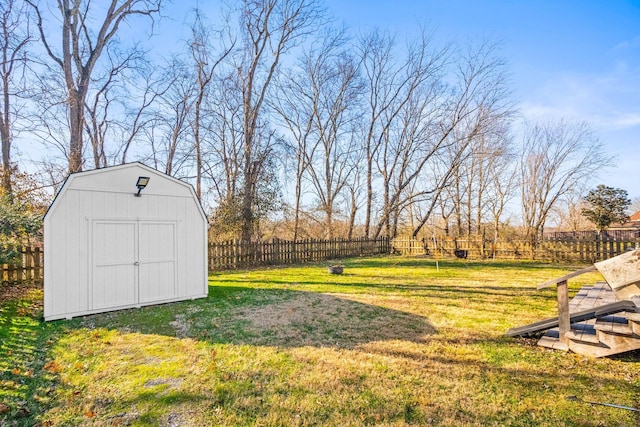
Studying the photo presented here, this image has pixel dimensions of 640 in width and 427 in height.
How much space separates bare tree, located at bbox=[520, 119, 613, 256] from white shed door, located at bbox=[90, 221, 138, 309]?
2319cm

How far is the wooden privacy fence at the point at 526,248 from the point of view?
12.3 m

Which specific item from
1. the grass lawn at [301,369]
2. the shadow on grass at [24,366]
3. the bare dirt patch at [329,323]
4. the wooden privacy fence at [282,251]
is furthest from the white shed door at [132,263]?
the wooden privacy fence at [282,251]

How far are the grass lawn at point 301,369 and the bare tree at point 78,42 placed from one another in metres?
7.79

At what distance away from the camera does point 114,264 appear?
5711mm

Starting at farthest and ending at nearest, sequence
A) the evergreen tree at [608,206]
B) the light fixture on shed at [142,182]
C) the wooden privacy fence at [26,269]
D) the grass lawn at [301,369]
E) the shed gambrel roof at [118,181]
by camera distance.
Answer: the evergreen tree at [608,206], the wooden privacy fence at [26,269], the light fixture on shed at [142,182], the shed gambrel roof at [118,181], the grass lawn at [301,369]

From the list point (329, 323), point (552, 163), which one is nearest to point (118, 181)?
point (329, 323)

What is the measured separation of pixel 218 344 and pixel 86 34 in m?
15.1

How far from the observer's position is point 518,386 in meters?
2.88

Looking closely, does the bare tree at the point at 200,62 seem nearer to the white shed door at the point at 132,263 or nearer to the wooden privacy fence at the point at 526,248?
the white shed door at the point at 132,263

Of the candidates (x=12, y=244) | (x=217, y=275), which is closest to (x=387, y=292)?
(x=217, y=275)

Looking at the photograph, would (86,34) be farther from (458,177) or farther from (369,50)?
(458,177)

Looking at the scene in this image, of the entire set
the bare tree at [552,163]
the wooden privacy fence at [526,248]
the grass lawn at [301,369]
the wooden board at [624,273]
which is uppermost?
the bare tree at [552,163]

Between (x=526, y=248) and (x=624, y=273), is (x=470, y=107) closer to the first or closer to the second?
(x=526, y=248)

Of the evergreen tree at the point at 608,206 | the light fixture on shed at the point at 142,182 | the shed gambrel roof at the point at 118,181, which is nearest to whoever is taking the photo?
the shed gambrel roof at the point at 118,181
